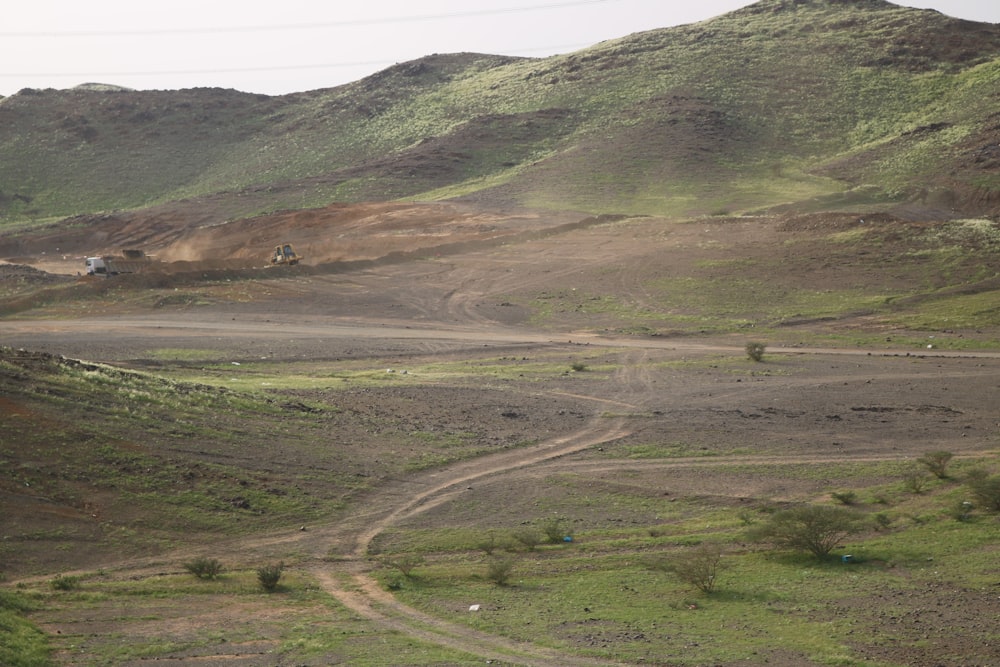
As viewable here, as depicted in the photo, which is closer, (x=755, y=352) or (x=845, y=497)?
(x=845, y=497)

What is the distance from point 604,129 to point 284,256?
3878 centimetres

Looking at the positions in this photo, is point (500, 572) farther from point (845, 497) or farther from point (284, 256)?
point (284, 256)

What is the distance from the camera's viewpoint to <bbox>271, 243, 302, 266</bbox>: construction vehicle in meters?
67.2

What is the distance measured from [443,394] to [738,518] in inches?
536

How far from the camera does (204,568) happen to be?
60.8 feet

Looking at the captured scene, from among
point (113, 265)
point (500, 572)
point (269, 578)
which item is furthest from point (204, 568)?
point (113, 265)

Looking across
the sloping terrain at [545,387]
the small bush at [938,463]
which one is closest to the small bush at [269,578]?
the sloping terrain at [545,387]

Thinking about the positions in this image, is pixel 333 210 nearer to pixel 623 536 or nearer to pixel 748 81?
pixel 748 81

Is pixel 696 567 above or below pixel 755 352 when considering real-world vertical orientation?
below

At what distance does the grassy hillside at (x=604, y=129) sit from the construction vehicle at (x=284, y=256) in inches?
742

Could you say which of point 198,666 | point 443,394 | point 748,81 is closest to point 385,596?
point 198,666

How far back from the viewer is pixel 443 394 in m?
33.7

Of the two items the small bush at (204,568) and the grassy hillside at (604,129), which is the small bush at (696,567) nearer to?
the small bush at (204,568)

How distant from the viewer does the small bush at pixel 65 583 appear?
693 inches
